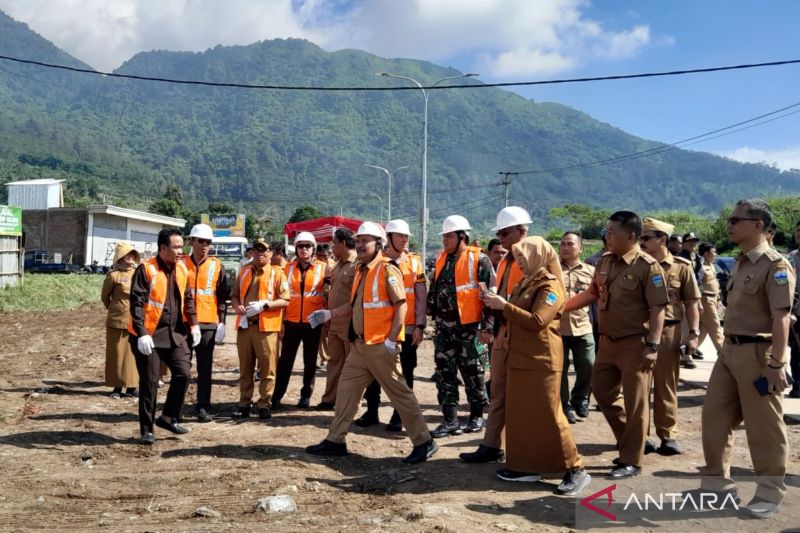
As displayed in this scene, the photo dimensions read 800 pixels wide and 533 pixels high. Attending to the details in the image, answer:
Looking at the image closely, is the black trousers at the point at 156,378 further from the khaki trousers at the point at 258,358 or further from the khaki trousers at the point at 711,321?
the khaki trousers at the point at 711,321

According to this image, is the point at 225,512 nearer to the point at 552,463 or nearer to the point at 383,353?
the point at 383,353

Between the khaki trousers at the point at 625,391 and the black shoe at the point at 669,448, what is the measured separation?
80 cm

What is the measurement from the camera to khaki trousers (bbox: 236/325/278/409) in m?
7.21

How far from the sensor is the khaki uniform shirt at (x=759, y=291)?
421 cm

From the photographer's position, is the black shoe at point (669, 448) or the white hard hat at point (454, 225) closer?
the black shoe at point (669, 448)

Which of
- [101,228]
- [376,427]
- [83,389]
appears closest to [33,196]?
[101,228]

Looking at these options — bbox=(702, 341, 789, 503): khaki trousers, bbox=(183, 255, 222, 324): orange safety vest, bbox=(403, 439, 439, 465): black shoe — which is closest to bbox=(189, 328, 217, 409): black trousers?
bbox=(183, 255, 222, 324): orange safety vest

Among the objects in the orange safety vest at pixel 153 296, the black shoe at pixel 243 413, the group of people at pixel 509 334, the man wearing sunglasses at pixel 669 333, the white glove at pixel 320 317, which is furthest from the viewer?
the black shoe at pixel 243 413

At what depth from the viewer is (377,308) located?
18.2 feet

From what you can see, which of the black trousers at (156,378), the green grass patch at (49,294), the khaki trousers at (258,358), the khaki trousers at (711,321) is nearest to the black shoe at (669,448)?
the khaki trousers at (711,321)

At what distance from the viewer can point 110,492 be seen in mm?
4801

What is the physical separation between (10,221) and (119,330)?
1688 centimetres

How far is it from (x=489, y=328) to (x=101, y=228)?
A: 4455 cm

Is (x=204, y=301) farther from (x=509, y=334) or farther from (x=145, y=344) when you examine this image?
(x=509, y=334)
